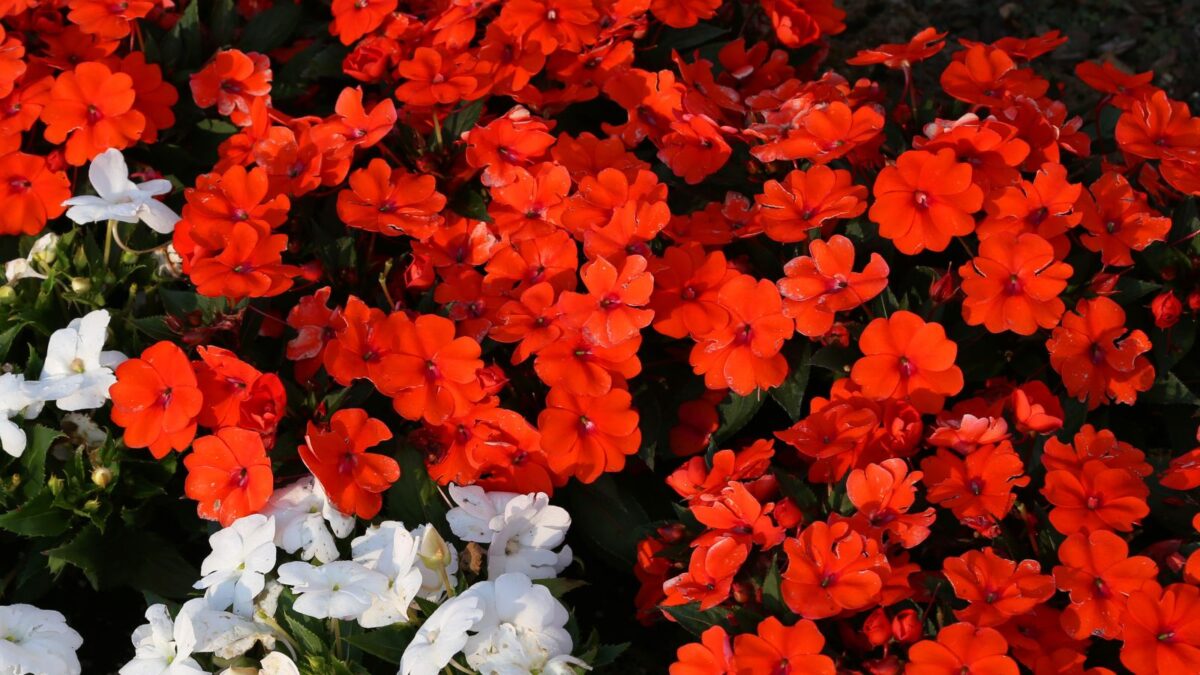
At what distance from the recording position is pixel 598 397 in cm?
222

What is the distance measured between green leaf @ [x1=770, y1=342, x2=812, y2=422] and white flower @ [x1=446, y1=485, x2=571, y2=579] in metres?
0.49

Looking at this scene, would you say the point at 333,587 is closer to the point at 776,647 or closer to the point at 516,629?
the point at 516,629

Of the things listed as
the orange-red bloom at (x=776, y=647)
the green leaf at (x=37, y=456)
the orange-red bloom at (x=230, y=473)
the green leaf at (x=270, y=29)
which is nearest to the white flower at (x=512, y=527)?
the orange-red bloom at (x=230, y=473)

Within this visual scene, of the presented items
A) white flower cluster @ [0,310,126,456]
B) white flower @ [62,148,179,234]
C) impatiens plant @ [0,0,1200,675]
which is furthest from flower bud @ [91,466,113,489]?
white flower @ [62,148,179,234]

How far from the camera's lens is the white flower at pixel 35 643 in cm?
201

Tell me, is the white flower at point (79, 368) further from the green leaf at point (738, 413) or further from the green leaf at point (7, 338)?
the green leaf at point (738, 413)

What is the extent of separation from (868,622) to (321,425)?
1089mm

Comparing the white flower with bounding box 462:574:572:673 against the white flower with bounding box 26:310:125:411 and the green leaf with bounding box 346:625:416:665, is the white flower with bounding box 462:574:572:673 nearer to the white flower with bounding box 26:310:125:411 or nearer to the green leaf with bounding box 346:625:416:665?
the green leaf with bounding box 346:625:416:665

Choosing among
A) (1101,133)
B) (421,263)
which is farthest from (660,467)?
(1101,133)

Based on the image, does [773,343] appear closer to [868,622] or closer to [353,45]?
[868,622]

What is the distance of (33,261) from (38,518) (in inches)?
24.6

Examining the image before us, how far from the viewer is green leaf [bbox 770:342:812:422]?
2320 mm

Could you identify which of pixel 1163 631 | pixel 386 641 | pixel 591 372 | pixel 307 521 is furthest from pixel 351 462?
pixel 1163 631

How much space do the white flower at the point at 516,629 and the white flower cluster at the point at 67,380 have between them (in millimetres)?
851
